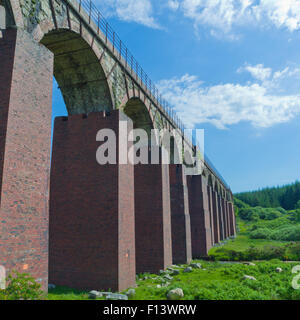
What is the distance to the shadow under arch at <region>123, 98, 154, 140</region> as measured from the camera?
15295 millimetres

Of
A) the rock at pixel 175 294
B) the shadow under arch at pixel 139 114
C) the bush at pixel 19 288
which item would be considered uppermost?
the shadow under arch at pixel 139 114

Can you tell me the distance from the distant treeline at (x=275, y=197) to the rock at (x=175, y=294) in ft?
272

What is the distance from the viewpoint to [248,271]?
41.9 ft

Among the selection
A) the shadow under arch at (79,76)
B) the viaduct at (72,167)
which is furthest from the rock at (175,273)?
the shadow under arch at (79,76)

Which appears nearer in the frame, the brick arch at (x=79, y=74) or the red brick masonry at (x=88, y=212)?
the red brick masonry at (x=88, y=212)

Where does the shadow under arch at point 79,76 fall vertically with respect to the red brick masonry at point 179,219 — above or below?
above

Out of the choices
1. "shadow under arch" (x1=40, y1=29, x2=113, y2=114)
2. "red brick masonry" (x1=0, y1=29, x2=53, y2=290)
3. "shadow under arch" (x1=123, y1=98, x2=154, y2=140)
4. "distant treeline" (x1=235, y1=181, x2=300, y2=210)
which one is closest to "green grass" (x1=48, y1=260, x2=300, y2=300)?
"red brick masonry" (x1=0, y1=29, x2=53, y2=290)

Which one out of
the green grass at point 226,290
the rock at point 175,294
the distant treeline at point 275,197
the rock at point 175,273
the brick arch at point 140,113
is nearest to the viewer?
the green grass at point 226,290

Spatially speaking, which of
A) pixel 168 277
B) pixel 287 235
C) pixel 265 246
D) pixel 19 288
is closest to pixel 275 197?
pixel 287 235

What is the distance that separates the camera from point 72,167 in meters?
11.1

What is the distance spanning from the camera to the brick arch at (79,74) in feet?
33.9

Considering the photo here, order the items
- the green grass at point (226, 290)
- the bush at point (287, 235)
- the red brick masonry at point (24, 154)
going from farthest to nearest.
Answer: the bush at point (287, 235) → the green grass at point (226, 290) → the red brick masonry at point (24, 154)

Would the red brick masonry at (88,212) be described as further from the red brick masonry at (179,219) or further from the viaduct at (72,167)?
the red brick masonry at (179,219)
